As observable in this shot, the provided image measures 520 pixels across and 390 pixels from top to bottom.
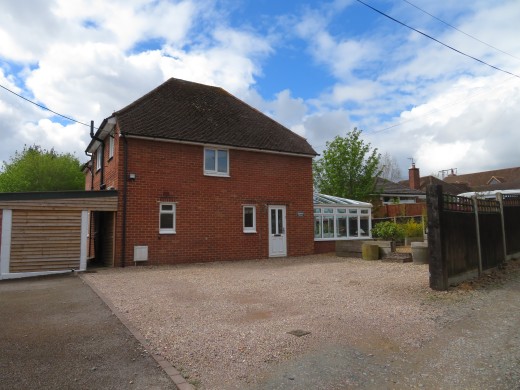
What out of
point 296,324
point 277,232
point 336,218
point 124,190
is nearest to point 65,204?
point 124,190

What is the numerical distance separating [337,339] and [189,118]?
43.6 feet

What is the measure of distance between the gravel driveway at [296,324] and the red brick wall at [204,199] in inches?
146

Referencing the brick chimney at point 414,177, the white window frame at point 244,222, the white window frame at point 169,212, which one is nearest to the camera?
the white window frame at point 169,212

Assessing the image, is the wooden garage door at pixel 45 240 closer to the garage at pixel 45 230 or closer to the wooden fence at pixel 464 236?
the garage at pixel 45 230

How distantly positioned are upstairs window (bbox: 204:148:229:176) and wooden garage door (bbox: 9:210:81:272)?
17.2 feet

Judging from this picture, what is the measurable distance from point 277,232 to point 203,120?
19.0 feet

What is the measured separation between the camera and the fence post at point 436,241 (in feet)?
26.9

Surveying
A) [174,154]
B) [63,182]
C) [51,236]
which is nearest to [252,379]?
[51,236]

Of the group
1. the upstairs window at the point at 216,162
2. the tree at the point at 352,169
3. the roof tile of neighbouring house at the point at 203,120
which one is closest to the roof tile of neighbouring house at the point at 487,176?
the tree at the point at 352,169

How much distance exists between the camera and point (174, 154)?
15.7 m

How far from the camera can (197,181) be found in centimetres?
1605

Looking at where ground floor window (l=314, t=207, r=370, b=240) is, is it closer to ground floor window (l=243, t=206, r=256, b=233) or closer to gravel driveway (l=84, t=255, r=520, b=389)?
ground floor window (l=243, t=206, r=256, b=233)

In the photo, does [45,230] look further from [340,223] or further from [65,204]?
[340,223]

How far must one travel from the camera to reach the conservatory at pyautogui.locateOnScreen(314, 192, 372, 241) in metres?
19.7
